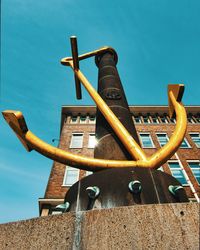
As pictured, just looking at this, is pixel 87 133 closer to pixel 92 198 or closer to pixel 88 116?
pixel 88 116

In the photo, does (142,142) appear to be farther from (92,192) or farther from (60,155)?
(92,192)

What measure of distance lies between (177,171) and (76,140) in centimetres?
864

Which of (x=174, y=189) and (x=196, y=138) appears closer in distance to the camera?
(x=174, y=189)

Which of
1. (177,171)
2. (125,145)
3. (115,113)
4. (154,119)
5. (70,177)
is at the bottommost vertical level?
(125,145)

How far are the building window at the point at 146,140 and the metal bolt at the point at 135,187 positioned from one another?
15.2m

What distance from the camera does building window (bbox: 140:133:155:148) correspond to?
16531 mm

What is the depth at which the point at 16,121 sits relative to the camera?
7.33 ft

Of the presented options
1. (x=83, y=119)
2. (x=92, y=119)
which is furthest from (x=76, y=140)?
(x=92, y=119)

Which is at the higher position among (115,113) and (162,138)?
(162,138)

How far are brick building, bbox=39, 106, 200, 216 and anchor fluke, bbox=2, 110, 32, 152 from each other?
7.82 meters

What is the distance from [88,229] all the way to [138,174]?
78cm

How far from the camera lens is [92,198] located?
1.77 metres

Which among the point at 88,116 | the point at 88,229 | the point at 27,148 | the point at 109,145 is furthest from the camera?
the point at 88,116

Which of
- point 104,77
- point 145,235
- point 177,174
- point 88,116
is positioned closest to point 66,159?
point 145,235
